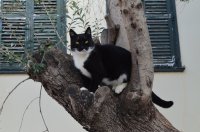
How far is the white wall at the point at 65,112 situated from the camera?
4223 millimetres

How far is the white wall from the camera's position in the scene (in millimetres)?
4223

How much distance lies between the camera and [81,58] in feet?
9.04

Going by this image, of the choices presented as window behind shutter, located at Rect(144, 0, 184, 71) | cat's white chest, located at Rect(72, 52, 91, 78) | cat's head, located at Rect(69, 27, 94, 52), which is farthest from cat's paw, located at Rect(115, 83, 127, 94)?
window behind shutter, located at Rect(144, 0, 184, 71)

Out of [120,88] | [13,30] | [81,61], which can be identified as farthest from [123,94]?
[13,30]

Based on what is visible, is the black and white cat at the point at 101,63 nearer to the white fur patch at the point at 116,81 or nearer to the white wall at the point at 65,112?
the white fur patch at the point at 116,81

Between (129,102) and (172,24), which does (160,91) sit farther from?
(129,102)

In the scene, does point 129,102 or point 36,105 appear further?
point 36,105

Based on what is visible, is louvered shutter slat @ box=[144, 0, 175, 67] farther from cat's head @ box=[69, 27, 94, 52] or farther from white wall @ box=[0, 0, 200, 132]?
cat's head @ box=[69, 27, 94, 52]

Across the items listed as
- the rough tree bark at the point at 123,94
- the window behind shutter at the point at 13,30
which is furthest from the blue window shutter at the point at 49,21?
the rough tree bark at the point at 123,94

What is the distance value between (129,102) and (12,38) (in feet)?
7.02

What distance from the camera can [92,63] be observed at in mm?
2721

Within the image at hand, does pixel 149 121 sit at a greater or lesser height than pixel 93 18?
lesser

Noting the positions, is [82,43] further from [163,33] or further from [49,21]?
[163,33]

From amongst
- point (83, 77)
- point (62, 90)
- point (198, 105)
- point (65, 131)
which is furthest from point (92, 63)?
point (198, 105)
